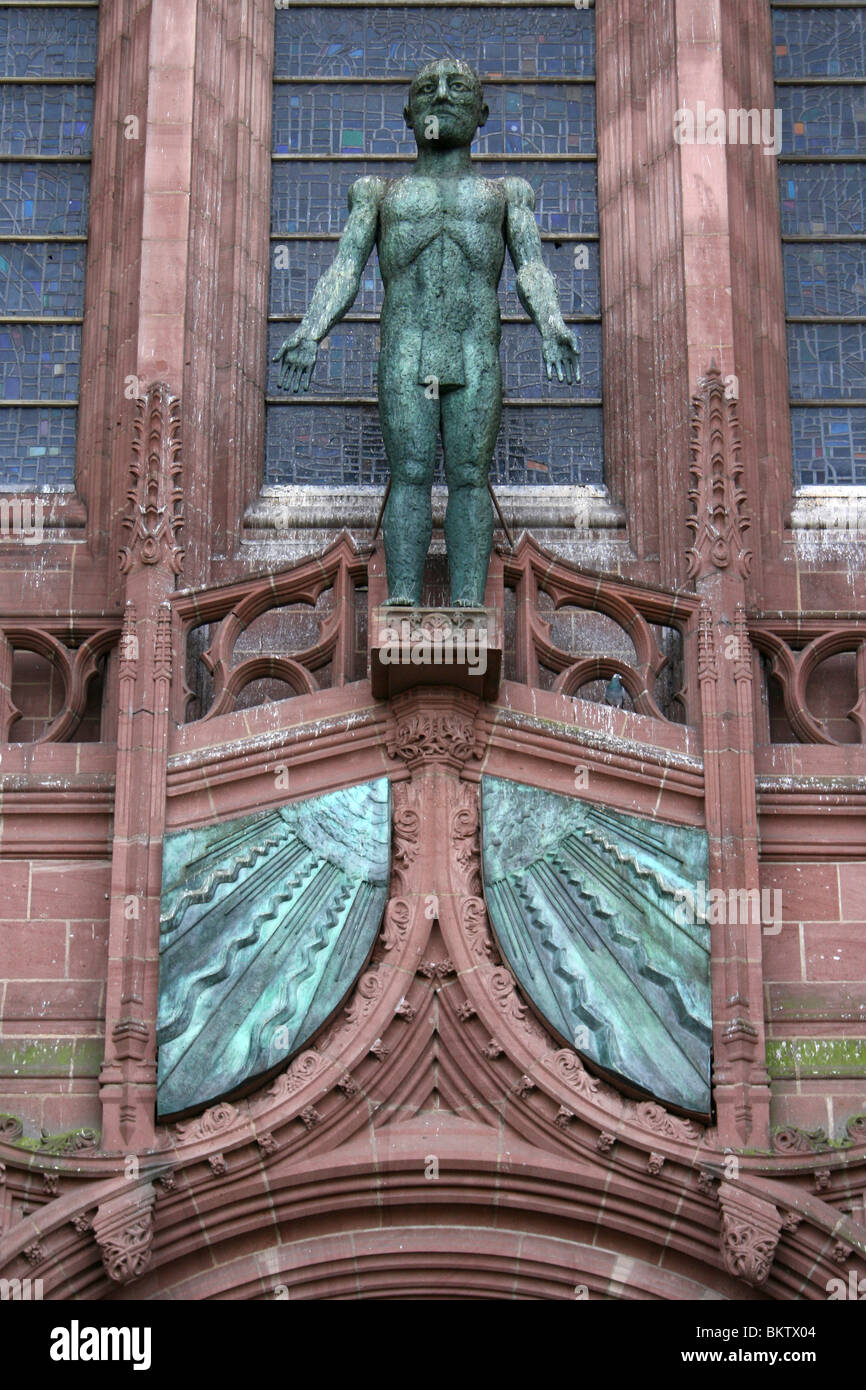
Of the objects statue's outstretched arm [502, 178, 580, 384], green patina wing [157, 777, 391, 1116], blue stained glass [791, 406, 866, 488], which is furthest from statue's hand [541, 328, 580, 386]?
blue stained glass [791, 406, 866, 488]

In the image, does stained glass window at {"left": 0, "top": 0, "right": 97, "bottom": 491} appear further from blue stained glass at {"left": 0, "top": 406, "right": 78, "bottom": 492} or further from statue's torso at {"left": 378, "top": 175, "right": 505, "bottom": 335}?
statue's torso at {"left": 378, "top": 175, "right": 505, "bottom": 335}

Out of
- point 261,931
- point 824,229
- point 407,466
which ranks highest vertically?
point 824,229

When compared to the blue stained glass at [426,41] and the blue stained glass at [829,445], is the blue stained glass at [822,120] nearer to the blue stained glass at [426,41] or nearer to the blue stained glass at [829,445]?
the blue stained glass at [426,41]

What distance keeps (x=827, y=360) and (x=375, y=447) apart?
106 inches

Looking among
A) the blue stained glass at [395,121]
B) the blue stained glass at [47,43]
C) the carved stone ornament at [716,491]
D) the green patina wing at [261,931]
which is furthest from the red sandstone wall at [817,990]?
the blue stained glass at [47,43]

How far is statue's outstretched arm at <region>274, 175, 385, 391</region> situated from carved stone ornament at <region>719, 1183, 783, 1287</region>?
15.7ft

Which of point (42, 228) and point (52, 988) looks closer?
point (52, 988)

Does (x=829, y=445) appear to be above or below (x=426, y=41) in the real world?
below

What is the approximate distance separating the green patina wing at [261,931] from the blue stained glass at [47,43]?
19.2ft

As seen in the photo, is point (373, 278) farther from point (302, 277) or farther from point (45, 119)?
point (45, 119)

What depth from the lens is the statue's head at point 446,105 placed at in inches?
720

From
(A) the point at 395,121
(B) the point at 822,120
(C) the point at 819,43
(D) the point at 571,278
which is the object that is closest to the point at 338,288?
(D) the point at 571,278

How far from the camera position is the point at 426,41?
21.0 m

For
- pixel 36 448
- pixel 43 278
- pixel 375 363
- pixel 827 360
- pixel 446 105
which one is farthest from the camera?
pixel 43 278
